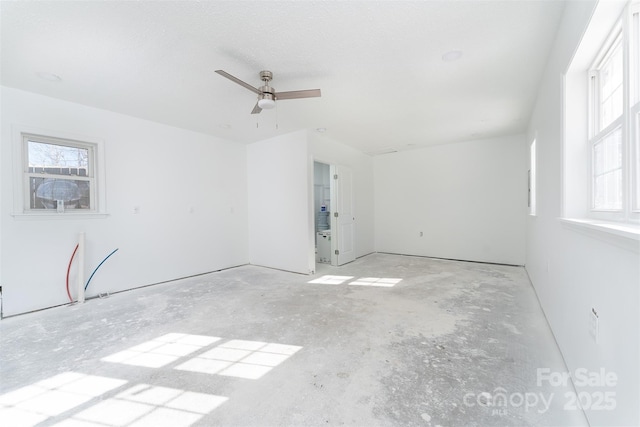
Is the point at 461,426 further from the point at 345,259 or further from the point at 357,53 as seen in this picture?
the point at 345,259

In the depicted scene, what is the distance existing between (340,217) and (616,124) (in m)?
4.25

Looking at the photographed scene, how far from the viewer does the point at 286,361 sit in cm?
198

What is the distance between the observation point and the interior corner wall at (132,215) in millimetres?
3033

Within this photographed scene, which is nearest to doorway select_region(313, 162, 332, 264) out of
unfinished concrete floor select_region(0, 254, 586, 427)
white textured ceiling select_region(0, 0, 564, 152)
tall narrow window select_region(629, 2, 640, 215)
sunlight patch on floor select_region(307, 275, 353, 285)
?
sunlight patch on floor select_region(307, 275, 353, 285)

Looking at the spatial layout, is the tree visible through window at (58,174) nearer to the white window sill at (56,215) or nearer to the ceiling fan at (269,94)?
the white window sill at (56,215)

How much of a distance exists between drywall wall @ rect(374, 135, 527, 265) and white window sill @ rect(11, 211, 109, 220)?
5.71 m

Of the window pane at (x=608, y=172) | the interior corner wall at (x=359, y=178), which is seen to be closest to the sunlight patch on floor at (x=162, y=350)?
the window pane at (x=608, y=172)

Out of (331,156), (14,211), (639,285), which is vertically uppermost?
(331,156)

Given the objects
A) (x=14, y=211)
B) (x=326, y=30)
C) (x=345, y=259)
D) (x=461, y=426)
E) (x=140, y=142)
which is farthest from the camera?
(x=345, y=259)

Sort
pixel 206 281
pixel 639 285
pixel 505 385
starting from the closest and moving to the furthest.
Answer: pixel 639 285 → pixel 505 385 → pixel 206 281

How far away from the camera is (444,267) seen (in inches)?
200

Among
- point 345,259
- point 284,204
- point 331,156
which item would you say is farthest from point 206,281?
point 331,156

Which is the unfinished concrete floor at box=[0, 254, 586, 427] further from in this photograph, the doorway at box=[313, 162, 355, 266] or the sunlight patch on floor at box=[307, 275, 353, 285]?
the doorway at box=[313, 162, 355, 266]

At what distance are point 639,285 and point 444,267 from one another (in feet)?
14.5
